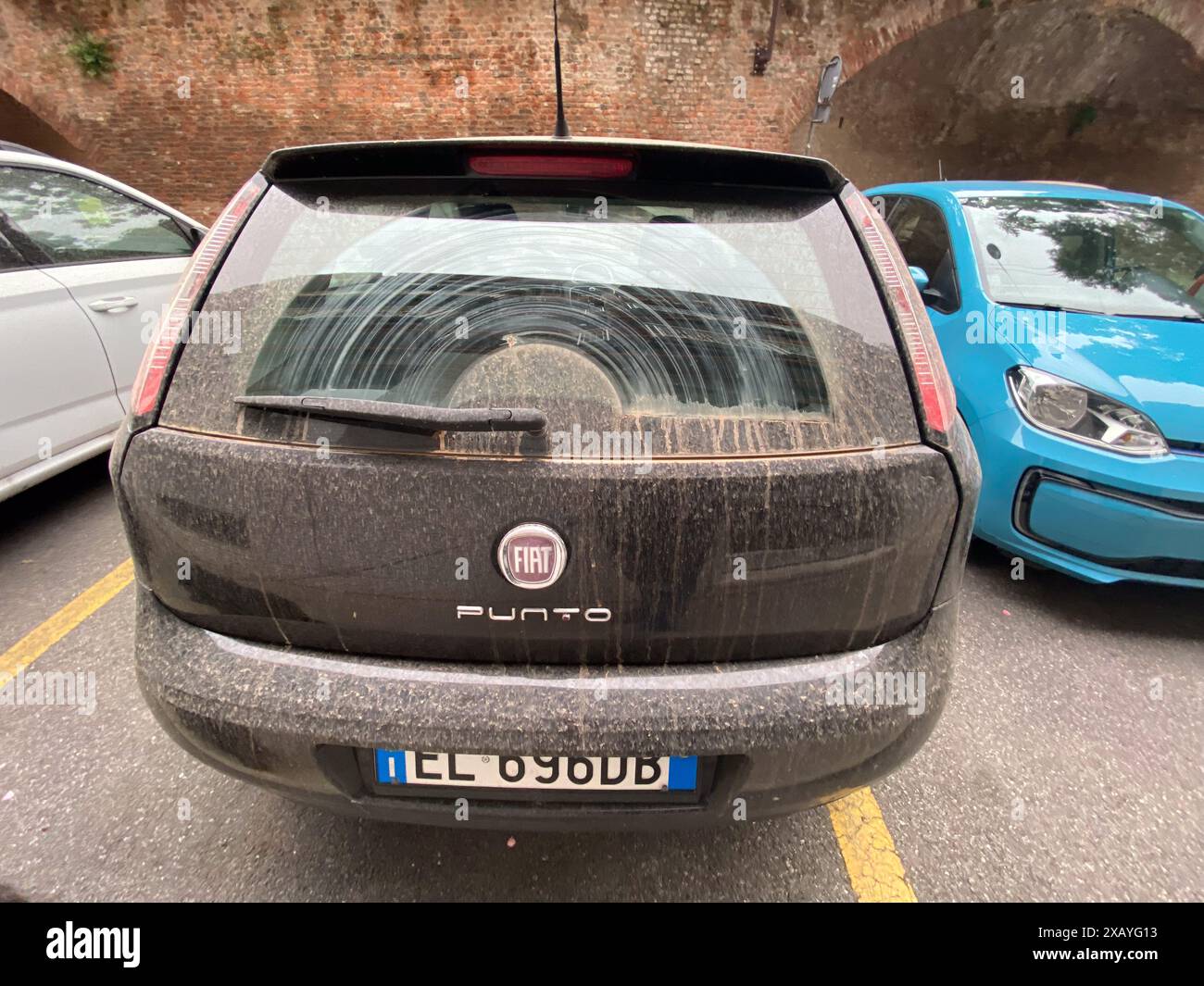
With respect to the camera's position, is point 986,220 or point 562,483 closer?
point 562,483

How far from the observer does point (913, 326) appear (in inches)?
49.8

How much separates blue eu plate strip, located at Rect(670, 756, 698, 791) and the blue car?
7.13ft

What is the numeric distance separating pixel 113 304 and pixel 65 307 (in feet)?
1.03

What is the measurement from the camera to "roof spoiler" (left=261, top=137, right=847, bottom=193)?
127 cm

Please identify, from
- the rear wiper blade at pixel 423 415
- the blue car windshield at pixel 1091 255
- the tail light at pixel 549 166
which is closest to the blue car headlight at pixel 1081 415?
the blue car windshield at pixel 1091 255

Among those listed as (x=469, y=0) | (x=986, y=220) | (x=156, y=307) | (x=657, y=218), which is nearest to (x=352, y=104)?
(x=469, y=0)

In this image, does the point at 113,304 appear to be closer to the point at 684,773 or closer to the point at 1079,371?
the point at 684,773

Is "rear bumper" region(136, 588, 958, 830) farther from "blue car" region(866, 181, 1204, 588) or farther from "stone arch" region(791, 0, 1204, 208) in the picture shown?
"stone arch" region(791, 0, 1204, 208)

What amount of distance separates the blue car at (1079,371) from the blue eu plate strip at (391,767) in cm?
260

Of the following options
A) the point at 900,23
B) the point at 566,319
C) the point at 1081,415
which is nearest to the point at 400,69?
the point at 900,23

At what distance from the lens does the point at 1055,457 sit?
2494mm

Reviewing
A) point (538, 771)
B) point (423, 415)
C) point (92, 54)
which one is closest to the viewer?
point (423, 415)

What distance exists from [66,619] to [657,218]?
2.81 metres
